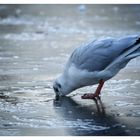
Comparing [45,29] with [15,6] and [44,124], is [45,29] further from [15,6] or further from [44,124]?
[44,124]

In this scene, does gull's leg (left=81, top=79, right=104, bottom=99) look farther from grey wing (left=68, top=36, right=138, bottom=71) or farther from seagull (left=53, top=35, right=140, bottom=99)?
grey wing (left=68, top=36, right=138, bottom=71)

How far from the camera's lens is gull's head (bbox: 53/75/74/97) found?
7930 millimetres

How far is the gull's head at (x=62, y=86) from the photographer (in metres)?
7.93

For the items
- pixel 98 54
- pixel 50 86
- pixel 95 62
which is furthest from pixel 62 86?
pixel 50 86

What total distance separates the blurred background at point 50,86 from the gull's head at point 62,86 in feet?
0.40

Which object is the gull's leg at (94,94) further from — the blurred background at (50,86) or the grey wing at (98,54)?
the grey wing at (98,54)

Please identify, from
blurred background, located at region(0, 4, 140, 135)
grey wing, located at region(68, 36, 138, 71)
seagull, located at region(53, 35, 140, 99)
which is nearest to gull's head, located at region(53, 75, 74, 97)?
seagull, located at region(53, 35, 140, 99)

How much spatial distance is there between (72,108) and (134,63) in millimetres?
4055

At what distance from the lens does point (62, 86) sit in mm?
7969

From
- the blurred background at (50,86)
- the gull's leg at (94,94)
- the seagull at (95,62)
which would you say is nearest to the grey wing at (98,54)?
the seagull at (95,62)

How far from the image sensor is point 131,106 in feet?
23.9

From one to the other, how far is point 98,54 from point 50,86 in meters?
1.19

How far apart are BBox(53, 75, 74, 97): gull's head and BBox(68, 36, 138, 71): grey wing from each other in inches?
10.3

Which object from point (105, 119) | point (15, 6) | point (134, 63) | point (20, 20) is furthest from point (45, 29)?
point (105, 119)
